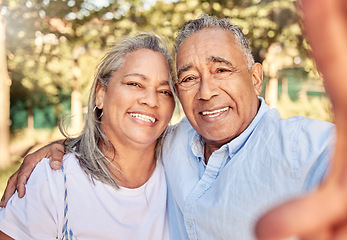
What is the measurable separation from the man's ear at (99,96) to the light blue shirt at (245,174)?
64 centimetres

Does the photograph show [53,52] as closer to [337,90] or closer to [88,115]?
[88,115]

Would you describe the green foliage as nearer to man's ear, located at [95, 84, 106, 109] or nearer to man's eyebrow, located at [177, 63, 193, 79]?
man's ear, located at [95, 84, 106, 109]

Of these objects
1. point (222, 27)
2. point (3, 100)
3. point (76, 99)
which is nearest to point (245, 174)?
point (222, 27)

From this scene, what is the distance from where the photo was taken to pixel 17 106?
8438 millimetres

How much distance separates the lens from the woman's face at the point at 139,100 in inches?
86.5

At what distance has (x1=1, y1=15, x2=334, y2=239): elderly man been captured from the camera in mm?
1537

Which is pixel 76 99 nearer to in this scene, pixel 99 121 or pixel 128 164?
pixel 99 121

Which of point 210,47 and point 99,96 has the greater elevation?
point 210,47

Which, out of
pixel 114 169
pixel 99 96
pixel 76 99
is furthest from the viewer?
pixel 76 99

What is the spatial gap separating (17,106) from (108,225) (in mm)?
7290

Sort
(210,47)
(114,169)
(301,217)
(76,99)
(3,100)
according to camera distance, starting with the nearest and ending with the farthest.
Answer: (301,217), (210,47), (114,169), (3,100), (76,99)

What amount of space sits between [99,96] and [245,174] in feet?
4.02

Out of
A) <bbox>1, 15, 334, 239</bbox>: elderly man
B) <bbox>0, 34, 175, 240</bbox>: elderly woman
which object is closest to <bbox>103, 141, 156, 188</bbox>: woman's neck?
<bbox>0, 34, 175, 240</bbox>: elderly woman

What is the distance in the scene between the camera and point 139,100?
7.20 feet
